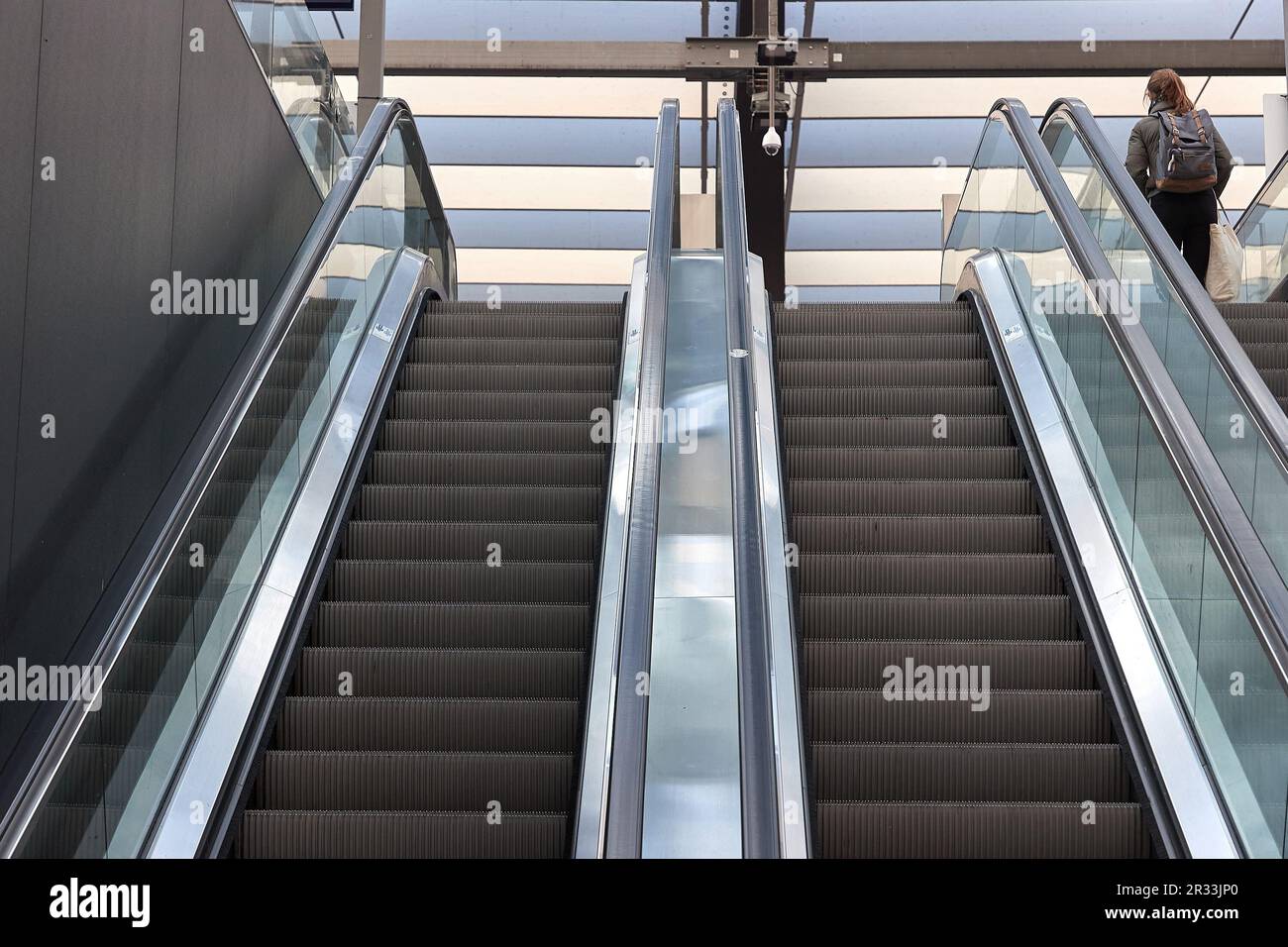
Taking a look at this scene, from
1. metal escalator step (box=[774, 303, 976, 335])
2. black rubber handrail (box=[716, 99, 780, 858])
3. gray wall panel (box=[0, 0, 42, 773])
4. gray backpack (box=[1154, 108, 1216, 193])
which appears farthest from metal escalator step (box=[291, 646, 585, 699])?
gray backpack (box=[1154, 108, 1216, 193])

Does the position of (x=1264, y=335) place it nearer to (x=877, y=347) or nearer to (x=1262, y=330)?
(x=1262, y=330)

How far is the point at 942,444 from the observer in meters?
7.00

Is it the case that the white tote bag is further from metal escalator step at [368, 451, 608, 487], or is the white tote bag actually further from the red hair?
metal escalator step at [368, 451, 608, 487]

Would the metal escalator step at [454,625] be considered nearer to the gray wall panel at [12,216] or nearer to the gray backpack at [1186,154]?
the gray wall panel at [12,216]

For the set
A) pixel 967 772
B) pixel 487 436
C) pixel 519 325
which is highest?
pixel 519 325

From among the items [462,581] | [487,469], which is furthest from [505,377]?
[462,581]

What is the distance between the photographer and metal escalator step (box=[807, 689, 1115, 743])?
5051 millimetres

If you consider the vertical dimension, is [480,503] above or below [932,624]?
above

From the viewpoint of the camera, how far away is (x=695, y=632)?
15.6ft

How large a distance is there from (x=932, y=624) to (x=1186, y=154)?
12.9 ft

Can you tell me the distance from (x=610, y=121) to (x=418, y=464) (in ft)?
40.5

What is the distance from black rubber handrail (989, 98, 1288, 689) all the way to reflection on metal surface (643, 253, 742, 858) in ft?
4.69

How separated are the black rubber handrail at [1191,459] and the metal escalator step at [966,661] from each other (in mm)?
811
